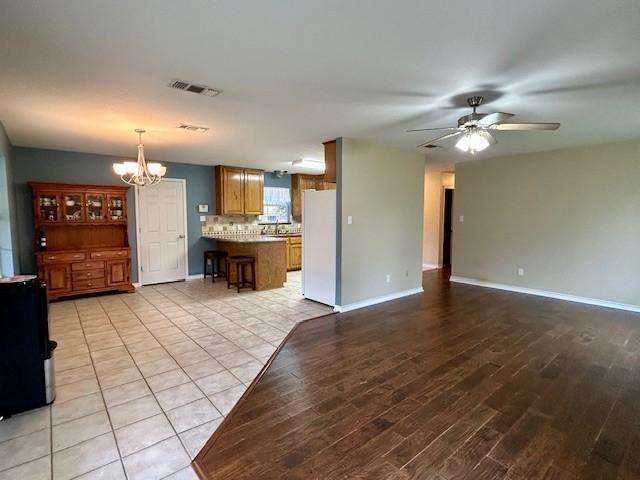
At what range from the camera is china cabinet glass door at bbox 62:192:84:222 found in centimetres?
530

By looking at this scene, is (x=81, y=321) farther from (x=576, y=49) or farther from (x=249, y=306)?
(x=576, y=49)

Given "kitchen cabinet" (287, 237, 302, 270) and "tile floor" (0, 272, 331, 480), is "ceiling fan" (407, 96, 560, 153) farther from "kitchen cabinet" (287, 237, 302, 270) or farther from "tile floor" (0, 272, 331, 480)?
"kitchen cabinet" (287, 237, 302, 270)

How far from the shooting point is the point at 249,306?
4.96 m

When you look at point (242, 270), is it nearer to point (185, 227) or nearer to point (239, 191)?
point (185, 227)

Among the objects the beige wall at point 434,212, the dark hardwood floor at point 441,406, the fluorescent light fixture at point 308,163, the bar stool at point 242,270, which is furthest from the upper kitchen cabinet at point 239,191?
the beige wall at point 434,212

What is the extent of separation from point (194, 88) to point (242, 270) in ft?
13.2

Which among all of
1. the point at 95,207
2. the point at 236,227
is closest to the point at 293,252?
the point at 236,227

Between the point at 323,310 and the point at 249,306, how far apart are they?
3.73ft

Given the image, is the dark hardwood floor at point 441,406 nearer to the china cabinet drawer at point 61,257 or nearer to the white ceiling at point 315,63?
the white ceiling at point 315,63

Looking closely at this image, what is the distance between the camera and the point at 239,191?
7.28 m

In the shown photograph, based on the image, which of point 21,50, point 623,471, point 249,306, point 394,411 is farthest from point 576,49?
point 249,306

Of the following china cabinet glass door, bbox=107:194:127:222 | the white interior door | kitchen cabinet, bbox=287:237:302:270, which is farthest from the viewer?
kitchen cabinet, bbox=287:237:302:270

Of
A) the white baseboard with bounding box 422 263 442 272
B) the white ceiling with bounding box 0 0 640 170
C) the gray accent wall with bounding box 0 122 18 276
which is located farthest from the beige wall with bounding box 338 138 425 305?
the gray accent wall with bounding box 0 122 18 276

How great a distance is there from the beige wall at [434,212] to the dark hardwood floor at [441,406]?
440 cm
